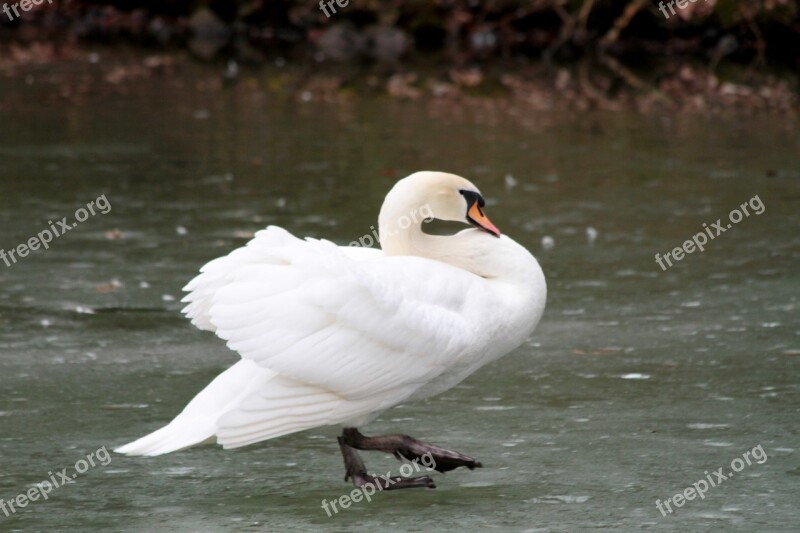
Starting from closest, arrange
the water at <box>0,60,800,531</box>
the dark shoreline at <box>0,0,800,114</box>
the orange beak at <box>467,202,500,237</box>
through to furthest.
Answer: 1. the water at <box>0,60,800,531</box>
2. the orange beak at <box>467,202,500,237</box>
3. the dark shoreline at <box>0,0,800,114</box>

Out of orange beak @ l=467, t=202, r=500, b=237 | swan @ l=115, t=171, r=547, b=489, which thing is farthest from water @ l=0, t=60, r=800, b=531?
orange beak @ l=467, t=202, r=500, b=237

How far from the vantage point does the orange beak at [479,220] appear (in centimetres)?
532

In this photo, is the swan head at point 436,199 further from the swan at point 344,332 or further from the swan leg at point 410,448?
the swan leg at point 410,448

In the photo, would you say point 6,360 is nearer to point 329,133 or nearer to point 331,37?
point 329,133

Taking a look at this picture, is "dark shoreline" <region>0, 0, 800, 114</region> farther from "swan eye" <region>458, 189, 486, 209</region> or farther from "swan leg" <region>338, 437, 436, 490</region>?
"swan leg" <region>338, 437, 436, 490</region>

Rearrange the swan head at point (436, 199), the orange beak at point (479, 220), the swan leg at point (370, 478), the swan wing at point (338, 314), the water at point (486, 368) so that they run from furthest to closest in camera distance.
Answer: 1. the orange beak at point (479, 220)
2. the swan head at point (436, 199)
3. the swan leg at point (370, 478)
4. the water at point (486, 368)
5. the swan wing at point (338, 314)

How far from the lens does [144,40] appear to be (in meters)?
25.0

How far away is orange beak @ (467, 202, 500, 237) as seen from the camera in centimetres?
532

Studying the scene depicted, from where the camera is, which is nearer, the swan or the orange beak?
the swan

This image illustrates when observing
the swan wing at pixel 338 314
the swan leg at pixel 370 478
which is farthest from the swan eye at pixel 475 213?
the swan leg at pixel 370 478

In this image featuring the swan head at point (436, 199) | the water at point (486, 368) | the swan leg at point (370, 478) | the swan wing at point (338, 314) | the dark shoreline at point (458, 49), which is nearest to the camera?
the swan wing at point (338, 314)

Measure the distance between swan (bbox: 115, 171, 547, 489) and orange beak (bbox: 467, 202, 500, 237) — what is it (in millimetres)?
133

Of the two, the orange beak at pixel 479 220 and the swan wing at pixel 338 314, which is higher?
the orange beak at pixel 479 220

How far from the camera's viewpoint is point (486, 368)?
6.60 metres
